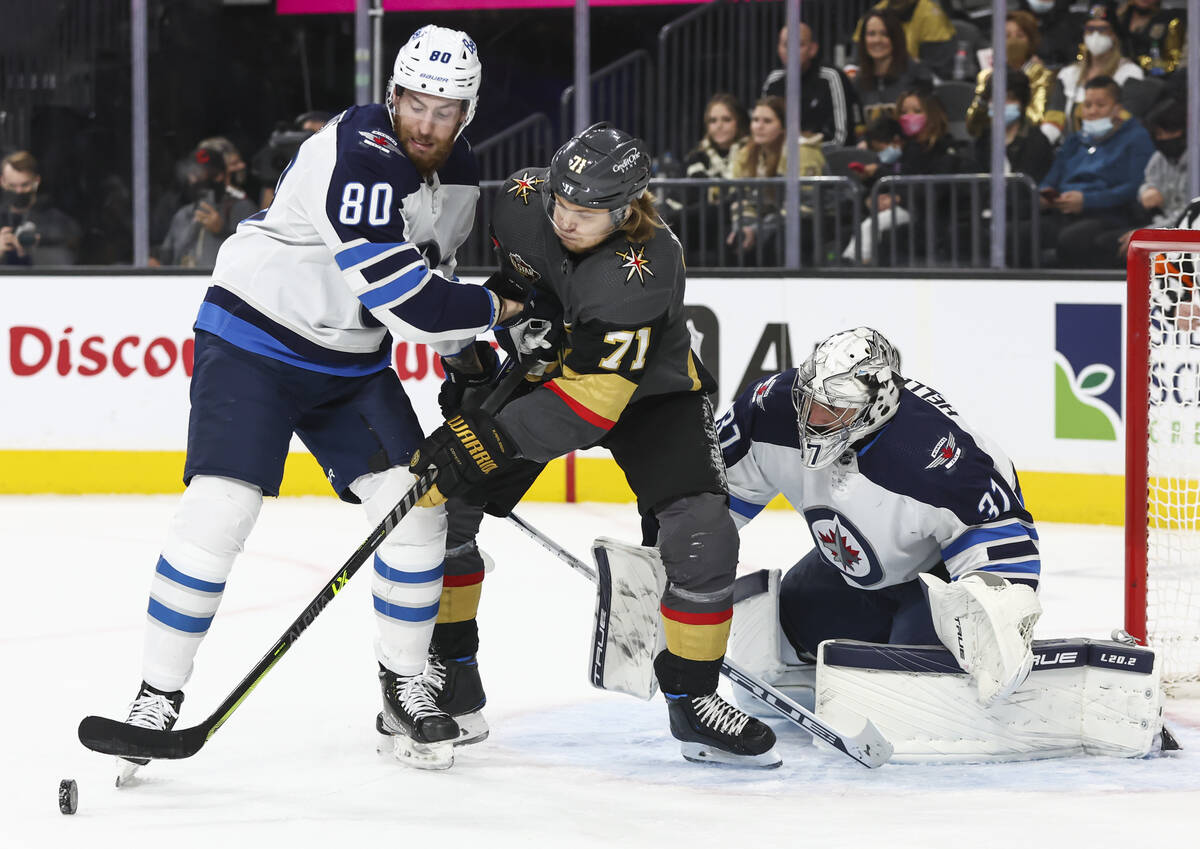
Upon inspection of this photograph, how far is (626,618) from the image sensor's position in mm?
2691

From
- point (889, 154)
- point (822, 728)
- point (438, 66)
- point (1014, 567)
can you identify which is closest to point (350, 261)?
point (438, 66)

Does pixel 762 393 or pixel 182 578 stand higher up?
pixel 762 393

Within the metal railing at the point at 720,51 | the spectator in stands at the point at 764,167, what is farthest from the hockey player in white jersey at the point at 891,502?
the metal railing at the point at 720,51

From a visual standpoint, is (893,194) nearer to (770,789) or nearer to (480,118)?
(480,118)

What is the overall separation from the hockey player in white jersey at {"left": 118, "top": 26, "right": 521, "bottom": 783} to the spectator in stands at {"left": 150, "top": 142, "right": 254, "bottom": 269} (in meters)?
3.14

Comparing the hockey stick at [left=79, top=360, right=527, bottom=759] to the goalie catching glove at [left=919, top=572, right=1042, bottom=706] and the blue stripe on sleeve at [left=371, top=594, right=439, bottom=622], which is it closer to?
the blue stripe on sleeve at [left=371, top=594, right=439, bottom=622]

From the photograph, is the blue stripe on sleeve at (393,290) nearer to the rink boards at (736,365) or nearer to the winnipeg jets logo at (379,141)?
the winnipeg jets logo at (379,141)

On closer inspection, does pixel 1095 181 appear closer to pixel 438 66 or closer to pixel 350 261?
pixel 438 66

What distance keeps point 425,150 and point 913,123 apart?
12.2 feet

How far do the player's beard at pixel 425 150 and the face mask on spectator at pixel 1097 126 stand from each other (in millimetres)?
3630

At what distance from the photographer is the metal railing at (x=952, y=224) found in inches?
210

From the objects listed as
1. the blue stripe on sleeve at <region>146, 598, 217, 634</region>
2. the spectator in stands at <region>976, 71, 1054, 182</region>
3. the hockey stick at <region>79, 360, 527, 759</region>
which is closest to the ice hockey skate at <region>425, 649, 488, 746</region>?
the hockey stick at <region>79, 360, 527, 759</region>

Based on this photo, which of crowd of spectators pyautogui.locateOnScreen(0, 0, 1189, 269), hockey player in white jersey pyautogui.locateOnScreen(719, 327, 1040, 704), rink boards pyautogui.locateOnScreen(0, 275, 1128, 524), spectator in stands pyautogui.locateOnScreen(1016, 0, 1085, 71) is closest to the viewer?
hockey player in white jersey pyautogui.locateOnScreen(719, 327, 1040, 704)

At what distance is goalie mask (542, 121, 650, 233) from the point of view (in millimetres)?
2436
